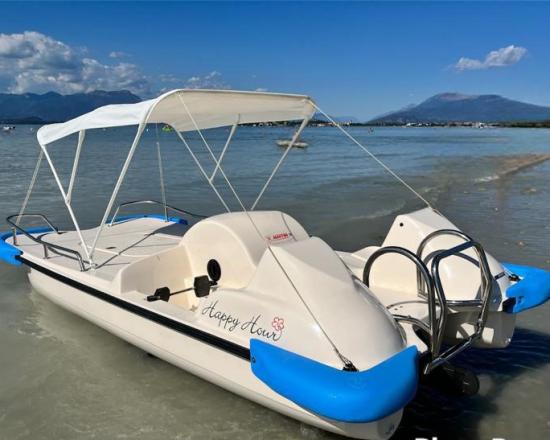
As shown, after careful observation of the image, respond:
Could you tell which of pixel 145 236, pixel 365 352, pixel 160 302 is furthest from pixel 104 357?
pixel 365 352

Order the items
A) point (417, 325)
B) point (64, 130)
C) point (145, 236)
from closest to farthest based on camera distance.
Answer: point (417, 325)
point (64, 130)
point (145, 236)

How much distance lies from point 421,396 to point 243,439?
1.75 m

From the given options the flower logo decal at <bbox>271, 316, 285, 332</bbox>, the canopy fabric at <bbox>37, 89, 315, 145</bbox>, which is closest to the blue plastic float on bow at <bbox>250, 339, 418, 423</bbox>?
the flower logo decal at <bbox>271, 316, 285, 332</bbox>

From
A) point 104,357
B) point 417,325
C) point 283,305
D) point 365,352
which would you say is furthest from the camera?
point 104,357

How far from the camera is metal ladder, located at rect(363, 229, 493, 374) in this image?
3641mm

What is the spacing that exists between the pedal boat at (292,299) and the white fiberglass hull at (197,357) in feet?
0.05

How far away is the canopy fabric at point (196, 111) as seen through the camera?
4869 millimetres

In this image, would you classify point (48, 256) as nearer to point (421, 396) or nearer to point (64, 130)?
point (64, 130)

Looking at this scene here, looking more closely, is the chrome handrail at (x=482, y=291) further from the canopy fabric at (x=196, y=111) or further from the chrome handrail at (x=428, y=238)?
the canopy fabric at (x=196, y=111)

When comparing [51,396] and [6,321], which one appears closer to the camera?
[51,396]

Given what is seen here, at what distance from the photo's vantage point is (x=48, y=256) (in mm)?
6223

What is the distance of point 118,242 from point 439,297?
15.4ft

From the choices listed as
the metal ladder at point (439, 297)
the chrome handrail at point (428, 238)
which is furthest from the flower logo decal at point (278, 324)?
the chrome handrail at point (428, 238)

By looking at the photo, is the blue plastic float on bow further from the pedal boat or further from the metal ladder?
the metal ladder
